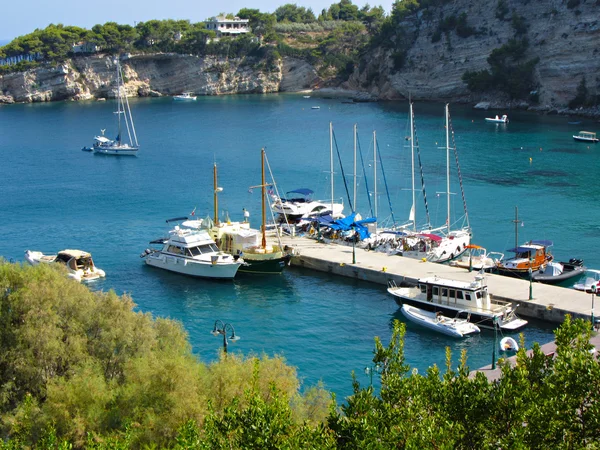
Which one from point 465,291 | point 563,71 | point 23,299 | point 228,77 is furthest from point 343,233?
point 228,77

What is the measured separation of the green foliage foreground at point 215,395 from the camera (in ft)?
58.9

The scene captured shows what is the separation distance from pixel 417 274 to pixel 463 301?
6.36 meters

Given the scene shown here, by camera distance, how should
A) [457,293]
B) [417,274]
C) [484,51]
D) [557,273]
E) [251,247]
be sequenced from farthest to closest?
[484,51]
[251,247]
[417,274]
[557,273]
[457,293]

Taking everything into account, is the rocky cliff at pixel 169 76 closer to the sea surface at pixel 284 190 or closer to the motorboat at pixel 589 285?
the sea surface at pixel 284 190

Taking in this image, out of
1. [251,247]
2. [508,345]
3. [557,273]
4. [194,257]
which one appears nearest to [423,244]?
[557,273]

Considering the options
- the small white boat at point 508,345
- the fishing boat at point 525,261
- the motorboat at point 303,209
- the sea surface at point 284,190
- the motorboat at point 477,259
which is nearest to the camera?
the small white boat at point 508,345

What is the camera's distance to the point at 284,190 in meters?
72.8

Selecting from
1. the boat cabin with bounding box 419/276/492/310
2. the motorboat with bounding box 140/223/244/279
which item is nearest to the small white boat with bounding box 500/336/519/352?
the boat cabin with bounding box 419/276/492/310

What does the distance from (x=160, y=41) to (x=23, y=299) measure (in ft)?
537

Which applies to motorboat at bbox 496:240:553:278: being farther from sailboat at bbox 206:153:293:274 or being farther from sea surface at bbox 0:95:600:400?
sailboat at bbox 206:153:293:274

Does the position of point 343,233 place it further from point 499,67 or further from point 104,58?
point 104,58

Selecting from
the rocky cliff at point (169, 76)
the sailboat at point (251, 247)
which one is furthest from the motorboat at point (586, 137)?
the rocky cliff at point (169, 76)

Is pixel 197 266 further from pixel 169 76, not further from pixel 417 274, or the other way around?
pixel 169 76

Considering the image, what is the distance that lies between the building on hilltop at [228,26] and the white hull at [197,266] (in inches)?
5770
